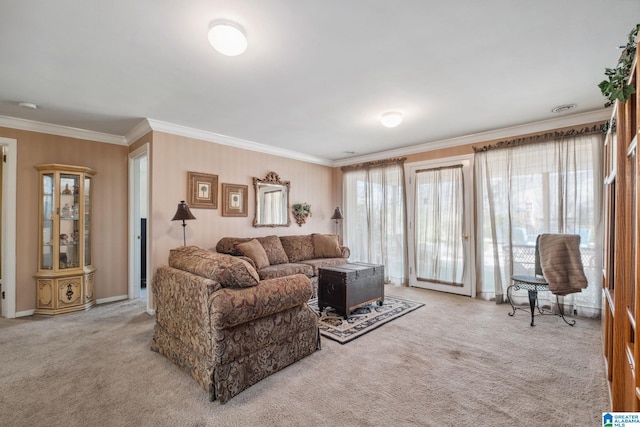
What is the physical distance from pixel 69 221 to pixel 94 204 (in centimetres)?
39

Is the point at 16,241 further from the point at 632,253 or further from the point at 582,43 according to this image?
the point at 582,43

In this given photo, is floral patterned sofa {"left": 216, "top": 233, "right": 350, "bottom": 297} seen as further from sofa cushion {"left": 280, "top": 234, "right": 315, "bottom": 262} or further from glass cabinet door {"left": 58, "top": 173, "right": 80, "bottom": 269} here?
glass cabinet door {"left": 58, "top": 173, "right": 80, "bottom": 269}

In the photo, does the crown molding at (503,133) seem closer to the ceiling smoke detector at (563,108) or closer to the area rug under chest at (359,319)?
the ceiling smoke detector at (563,108)

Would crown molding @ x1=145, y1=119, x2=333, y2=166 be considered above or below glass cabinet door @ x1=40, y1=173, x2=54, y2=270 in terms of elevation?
above

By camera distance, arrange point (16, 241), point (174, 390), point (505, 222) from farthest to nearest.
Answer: point (505, 222)
point (16, 241)
point (174, 390)

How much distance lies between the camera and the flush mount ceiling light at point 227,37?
6.02ft

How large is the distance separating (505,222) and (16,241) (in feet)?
22.0

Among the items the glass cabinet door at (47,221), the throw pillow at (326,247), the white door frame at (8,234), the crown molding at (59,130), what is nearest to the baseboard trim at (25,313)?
the white door frame at (8,234)

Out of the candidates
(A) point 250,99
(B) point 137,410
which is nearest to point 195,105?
(A) point 250,99

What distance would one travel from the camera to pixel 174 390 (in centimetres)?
205

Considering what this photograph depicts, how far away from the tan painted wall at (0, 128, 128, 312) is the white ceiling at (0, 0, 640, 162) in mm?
406

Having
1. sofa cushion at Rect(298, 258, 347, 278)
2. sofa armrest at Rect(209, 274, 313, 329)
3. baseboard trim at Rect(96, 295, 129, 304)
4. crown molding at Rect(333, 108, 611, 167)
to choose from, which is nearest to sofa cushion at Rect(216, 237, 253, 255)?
sofa cushion at Rect(298, 258, 347, 278)

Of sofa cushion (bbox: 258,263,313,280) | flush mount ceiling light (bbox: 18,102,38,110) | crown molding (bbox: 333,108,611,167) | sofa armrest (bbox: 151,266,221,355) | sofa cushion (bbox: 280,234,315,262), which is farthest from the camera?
sofa cushion (bbox: 280,234,315,262)

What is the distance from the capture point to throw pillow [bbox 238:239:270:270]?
4052 mm
